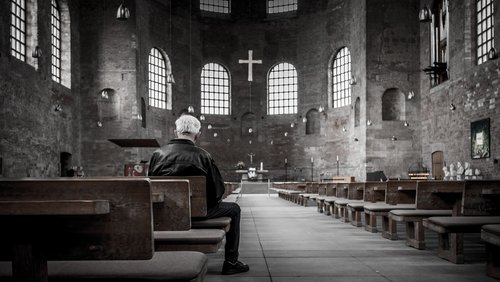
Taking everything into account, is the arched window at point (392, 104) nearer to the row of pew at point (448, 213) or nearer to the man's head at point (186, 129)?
the row of pew at point (448, 213)

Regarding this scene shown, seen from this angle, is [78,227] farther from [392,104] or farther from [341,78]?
[341,78]

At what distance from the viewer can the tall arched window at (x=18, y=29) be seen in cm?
1692

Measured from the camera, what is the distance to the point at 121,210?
71.2 inches

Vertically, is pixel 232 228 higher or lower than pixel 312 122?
lower

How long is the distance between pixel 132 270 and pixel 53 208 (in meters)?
0.58

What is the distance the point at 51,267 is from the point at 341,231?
5.35m

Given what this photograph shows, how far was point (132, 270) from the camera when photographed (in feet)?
6.88

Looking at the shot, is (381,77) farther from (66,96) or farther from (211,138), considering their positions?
(66,96)

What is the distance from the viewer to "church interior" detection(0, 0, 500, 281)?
17.0 meters

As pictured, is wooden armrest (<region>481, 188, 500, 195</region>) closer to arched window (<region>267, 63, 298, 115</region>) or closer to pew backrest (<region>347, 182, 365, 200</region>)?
pew backrest (<region>347, 182, 365, 200</region>)

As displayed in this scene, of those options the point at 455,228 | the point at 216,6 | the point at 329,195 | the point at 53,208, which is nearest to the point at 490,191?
the point at 455,228

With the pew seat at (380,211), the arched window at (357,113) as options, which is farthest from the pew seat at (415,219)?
the arched window at (357,113)

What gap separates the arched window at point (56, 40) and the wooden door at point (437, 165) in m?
16.0

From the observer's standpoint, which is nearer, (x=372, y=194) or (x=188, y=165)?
(x=188, y=165)
